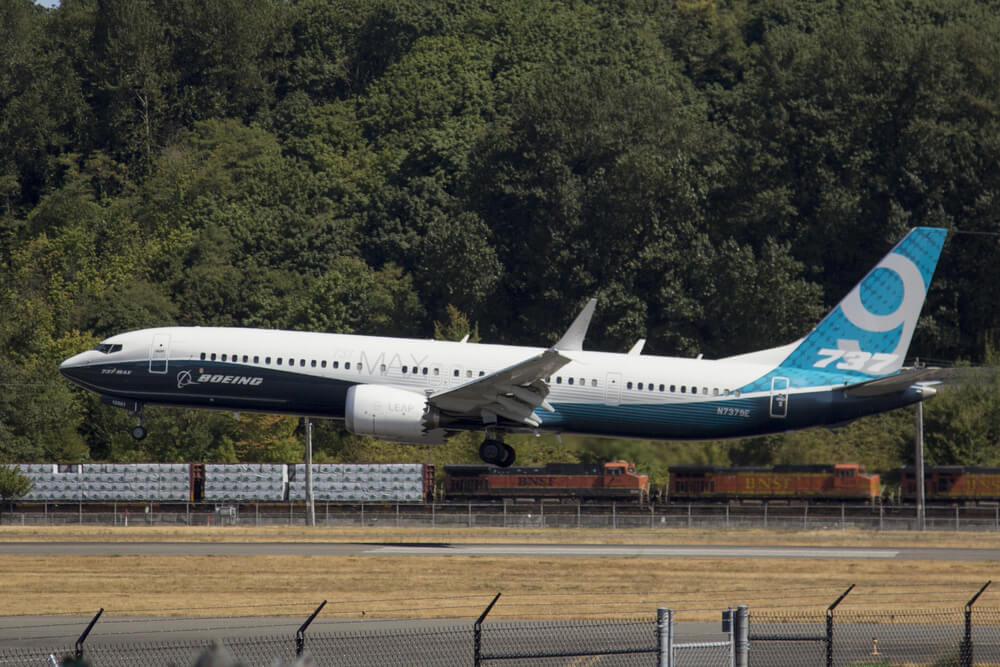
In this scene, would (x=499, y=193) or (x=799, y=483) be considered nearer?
(x=799, y=483)

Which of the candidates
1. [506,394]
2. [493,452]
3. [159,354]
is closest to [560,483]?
[493,452]

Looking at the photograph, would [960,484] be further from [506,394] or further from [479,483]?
[506,394]

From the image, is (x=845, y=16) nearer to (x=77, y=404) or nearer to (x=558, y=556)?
(x=77, y=404)

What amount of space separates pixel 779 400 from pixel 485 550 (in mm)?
11482

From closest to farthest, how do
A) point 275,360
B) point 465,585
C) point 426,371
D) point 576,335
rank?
point 465,585 → point 576,335 → point 275,360 → point 426,371

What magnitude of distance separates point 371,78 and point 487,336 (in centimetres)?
4504

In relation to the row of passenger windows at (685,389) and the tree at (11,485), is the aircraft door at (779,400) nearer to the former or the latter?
the row of passenger windows at (685,389)

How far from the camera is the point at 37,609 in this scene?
3522 centimetres

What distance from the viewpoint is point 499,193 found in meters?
107

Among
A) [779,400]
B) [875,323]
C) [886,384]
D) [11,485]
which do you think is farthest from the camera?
[11,485]

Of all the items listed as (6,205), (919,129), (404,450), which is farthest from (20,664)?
(6,205)

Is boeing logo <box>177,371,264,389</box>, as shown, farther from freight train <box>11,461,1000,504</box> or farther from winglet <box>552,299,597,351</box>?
freight train <box>11,461,1000,504</box>

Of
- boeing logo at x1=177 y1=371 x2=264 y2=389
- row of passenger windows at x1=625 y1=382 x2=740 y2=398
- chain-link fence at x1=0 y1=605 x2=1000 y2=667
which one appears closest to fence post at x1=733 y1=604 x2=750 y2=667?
chain-link fence at x1=0 y1=605 x2=1000 y2=667

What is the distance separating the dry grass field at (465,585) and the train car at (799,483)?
2050 cm
